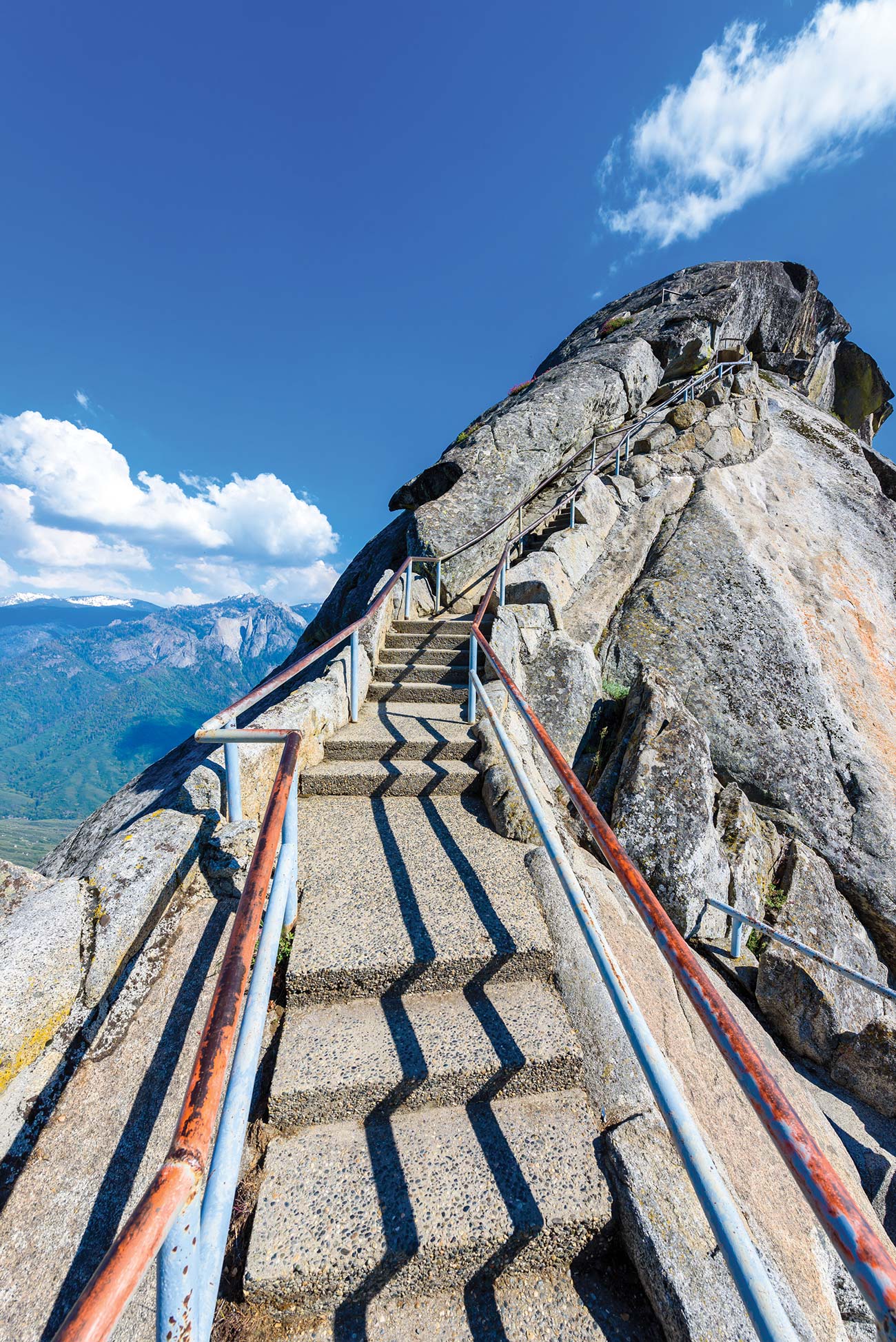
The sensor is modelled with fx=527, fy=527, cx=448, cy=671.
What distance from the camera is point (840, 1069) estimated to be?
193 inches

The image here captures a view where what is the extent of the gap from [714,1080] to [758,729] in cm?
604

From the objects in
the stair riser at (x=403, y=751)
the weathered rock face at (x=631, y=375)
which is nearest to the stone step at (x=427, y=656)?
the stair riser at (x=403, y=751)

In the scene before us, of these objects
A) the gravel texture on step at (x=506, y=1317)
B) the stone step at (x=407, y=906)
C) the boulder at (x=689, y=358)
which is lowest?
the gravel texture on step at (x=506, y=1317)

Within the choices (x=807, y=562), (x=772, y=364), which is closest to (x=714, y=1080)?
(x=807, y=562)

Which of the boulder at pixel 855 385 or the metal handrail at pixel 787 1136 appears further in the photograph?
the boulder at pixel 855 385

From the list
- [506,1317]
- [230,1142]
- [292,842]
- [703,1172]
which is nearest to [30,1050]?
[292,842]

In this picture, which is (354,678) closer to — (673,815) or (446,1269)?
(673,815)

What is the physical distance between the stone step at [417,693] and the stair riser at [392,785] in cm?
184

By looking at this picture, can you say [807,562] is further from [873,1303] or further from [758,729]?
[873,1303]

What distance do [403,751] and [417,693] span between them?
1543 mm

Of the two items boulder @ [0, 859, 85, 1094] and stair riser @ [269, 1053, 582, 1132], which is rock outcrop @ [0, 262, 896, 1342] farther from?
stair riser @ [269, 1053, 582, 1132]

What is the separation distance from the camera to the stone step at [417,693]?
6.56m

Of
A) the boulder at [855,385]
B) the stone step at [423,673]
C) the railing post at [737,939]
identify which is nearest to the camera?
the railing post at [737,939]

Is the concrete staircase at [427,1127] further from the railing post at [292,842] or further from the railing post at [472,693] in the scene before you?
the railing post at [472,693]
